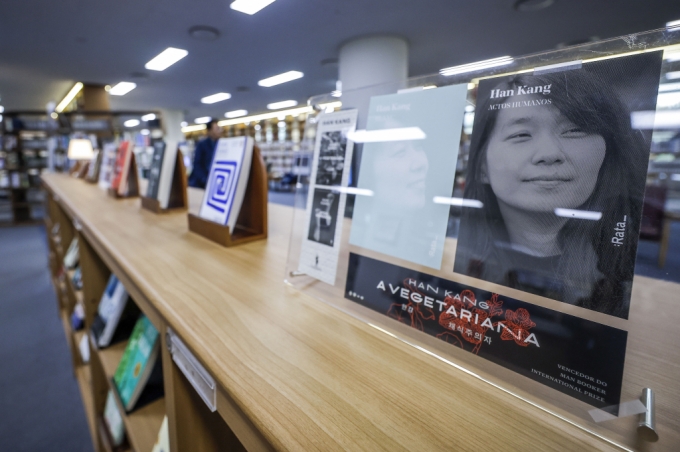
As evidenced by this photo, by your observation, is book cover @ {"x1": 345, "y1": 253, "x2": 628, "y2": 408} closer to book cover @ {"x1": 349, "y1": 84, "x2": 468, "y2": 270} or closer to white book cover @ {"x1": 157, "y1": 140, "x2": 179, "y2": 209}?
book cover @ {"x1": 349, "y1": 84, "x2": 468, "y2": 270}

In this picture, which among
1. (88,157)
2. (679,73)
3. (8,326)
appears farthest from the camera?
(88,157)

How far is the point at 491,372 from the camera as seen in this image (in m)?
0.39

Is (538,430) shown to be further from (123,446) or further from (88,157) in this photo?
(88,157)

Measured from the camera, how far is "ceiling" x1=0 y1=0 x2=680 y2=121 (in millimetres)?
3912

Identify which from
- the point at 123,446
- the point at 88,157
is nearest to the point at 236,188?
the point at 123,446

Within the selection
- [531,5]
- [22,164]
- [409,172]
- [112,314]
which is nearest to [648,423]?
[409,172]

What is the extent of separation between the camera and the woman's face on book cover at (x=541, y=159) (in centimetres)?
34

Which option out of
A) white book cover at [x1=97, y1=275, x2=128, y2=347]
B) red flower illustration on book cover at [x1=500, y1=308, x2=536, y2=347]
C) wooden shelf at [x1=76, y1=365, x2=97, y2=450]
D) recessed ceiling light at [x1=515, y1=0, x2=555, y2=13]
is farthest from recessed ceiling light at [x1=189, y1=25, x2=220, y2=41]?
red flower illustration on book cover at [x1=500, y1=308, x2=536, y2=347]

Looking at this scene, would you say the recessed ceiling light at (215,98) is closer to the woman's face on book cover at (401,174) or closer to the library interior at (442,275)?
the library interior at (442,275)

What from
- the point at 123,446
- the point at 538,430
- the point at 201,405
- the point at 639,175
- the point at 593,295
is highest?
the point at 639,175

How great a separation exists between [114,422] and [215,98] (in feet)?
32.7

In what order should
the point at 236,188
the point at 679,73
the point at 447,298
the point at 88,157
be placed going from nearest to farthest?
the point at 679,73 < the point at 447,298 < the point at 236,188 < the point at 88,157

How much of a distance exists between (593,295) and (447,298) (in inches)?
5.8

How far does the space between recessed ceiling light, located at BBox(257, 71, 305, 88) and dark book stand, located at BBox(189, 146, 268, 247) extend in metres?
6.67
